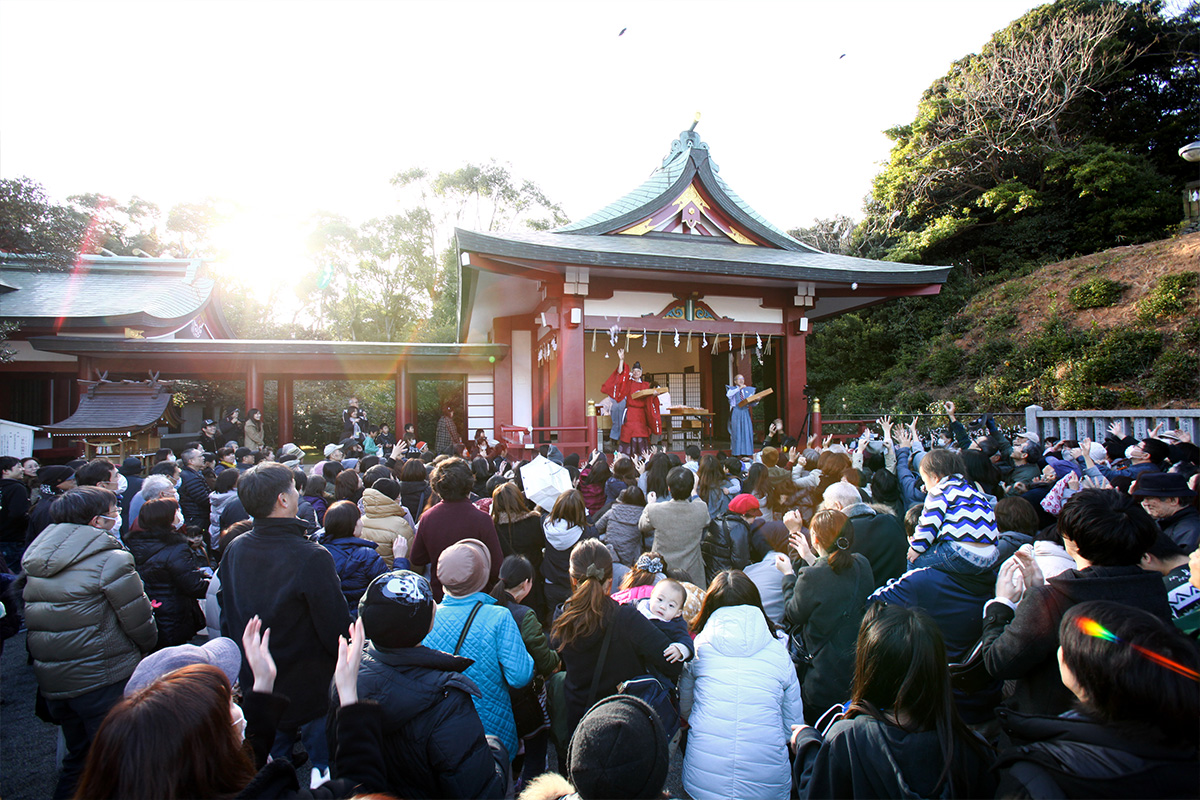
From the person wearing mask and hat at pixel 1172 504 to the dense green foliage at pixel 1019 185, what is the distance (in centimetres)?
1363

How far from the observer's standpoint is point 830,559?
249cm

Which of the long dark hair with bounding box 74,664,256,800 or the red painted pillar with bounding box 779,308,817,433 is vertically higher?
the red painted pillar with bounding box 779,308,817,433

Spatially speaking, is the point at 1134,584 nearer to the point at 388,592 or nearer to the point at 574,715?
the point at 574,715

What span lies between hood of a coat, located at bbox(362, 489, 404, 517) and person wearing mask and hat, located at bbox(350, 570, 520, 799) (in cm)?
210

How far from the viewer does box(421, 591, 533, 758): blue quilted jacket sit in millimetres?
2166

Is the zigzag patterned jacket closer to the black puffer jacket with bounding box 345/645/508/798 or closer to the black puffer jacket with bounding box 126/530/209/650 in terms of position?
the black puffer jacket with bounding box 345/645/508/798

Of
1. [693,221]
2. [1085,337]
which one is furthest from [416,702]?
[1085,337]

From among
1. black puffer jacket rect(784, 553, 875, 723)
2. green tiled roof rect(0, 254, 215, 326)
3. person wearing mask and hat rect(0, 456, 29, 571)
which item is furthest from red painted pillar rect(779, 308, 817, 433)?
green tiled roof rect(0, 254, 215, 326)

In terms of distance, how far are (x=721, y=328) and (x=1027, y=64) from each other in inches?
639

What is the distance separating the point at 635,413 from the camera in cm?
1032

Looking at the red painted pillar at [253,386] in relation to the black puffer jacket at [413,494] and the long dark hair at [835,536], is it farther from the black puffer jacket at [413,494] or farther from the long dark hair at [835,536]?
the long dark hair at [835,536]

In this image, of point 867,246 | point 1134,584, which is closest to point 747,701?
point 1134,584

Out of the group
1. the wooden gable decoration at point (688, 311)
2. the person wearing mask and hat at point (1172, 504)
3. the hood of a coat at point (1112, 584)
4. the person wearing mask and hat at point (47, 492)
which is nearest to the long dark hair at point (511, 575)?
the hood of a coat at point (1112, 584)

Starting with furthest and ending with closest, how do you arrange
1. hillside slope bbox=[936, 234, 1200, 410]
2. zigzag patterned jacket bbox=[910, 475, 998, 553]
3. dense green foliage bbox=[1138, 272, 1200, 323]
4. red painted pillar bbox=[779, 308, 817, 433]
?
1. dense green foliage bbox=[1138, 272, 1200, 323]
2. hillside slope bbox=[936, 234, 1200, 410]
3. red painted pillar bbox=[779, 308, 817, 433]
4. zigzag patterned jacket bbox=[910, 475, 998, 553]
